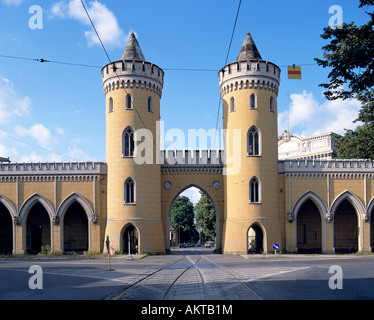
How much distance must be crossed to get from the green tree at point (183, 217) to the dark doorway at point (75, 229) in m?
52.8

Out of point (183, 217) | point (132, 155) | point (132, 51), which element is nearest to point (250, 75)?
point (132, 51)

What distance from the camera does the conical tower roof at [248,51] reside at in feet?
133

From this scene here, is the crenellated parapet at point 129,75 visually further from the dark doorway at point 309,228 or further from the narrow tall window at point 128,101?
the dark doorway at point 309,228

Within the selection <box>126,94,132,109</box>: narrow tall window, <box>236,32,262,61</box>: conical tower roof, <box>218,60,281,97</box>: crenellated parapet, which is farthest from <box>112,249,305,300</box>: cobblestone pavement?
<box>236,32,262,61</box>: conical tower roof

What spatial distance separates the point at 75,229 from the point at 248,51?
72.5 feet

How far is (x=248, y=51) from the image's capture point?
40.9 meters

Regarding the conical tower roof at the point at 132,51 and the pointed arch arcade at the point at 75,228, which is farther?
the pointed arch arcade at the point at 75,228

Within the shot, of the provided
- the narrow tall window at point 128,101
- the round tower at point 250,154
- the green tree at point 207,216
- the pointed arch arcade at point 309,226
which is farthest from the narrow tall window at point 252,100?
the green tree at point 207,216

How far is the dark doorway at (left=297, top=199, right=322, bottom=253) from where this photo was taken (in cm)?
4094

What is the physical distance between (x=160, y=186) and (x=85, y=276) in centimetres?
2099

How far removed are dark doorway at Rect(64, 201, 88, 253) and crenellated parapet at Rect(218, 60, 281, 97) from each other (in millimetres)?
17006
